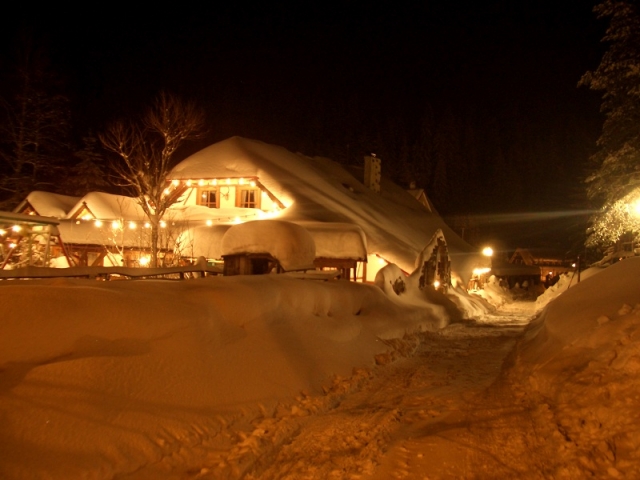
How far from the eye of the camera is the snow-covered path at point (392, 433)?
472 centimetres

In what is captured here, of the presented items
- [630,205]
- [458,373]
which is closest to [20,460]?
[458,373]

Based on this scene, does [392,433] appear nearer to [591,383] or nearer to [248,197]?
[591,383]

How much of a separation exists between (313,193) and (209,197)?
5.34 m

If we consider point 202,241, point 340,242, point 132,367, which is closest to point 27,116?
point 202,241

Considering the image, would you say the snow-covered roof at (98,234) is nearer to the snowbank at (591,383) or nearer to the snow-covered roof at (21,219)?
the snow-covered roof at (21,219)

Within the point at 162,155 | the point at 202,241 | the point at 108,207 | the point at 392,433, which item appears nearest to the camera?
the point at 392,433

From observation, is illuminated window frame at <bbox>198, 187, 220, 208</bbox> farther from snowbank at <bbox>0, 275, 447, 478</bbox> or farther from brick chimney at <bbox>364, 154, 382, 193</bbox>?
snowbank at <bbox>0, 275, 447, 478</bbox>

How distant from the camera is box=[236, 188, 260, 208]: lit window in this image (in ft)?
87.1

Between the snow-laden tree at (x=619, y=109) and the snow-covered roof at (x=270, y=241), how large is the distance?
12.8m

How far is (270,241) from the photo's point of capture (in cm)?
1413

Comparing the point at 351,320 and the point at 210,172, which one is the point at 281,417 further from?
the point at 210,172

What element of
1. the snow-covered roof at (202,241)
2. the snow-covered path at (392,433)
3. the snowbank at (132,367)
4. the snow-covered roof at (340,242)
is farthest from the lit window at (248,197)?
the snow-covered path at (392,433)

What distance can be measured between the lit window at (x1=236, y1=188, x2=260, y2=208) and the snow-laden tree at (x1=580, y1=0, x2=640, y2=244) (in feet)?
49.5

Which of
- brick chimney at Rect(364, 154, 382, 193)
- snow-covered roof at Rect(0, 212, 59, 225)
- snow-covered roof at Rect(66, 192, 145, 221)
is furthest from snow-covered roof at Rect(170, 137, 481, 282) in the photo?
snow-covered roof at Rect(0, 212, 59, 225)
